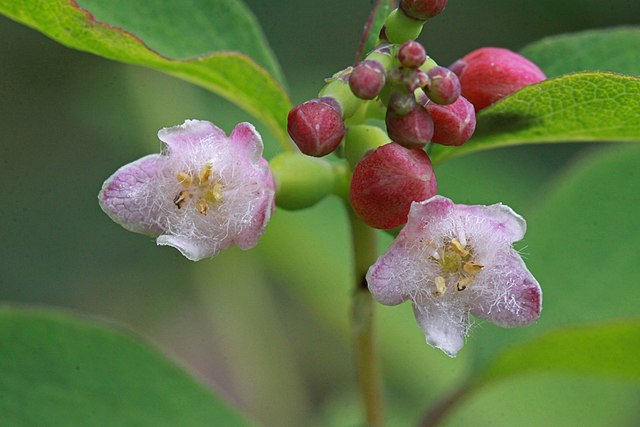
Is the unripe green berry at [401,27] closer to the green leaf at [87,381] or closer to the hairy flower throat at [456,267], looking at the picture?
the hairy flower throat at [456,267]

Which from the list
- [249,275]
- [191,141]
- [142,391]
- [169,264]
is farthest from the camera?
[169,264]

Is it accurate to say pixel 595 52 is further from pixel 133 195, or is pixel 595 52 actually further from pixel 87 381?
pixel 87 381

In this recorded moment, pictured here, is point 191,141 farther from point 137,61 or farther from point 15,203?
point 15,203

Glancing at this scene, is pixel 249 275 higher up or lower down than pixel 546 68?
lower down

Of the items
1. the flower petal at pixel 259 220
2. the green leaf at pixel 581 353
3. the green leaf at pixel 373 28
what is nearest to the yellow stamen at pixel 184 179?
the flower petal at pixel 259 220

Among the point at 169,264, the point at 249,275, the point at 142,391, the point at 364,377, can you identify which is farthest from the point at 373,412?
the point at 169,264

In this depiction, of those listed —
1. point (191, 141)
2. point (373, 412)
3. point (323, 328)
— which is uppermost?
point (191, 141)

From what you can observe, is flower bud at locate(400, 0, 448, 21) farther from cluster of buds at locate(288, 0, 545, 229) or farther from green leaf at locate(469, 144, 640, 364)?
green leaf at locate(469, 144, 640, 364)

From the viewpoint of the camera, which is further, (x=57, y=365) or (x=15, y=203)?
(x=15, y=203)
